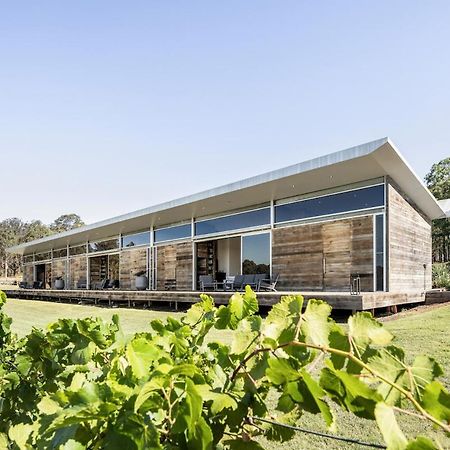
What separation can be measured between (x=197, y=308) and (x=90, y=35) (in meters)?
9.74

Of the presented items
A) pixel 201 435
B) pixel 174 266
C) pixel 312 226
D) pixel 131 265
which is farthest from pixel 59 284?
pixel 201 435

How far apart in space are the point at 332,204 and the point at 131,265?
11.2 m

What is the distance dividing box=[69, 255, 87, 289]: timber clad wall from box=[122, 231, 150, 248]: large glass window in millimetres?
4711

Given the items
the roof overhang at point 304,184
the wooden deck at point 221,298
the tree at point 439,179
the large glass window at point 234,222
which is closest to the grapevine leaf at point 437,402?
the wooden deck at point 221,298

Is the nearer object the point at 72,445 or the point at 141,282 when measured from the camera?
the point at 72,445

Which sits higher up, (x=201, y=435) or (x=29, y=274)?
(x=201, y=435)

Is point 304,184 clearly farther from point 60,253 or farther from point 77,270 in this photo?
point 60,253

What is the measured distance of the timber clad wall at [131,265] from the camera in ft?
61.4

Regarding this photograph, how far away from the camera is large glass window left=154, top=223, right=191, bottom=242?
16.5 metres

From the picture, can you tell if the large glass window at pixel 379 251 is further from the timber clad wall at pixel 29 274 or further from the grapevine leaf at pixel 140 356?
the timber clad wall at pixel 29 274

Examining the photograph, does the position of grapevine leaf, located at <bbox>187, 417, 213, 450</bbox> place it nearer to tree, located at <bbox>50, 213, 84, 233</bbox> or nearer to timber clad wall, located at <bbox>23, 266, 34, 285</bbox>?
timber clad wall, located at <bbox>23, 266, 34, 285</bbox>

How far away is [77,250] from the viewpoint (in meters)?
24.4

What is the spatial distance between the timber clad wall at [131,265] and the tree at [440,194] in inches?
997

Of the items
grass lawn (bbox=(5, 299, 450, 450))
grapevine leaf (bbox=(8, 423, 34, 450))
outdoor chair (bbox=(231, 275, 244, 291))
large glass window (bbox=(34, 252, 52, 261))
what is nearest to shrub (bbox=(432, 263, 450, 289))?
grass lawn (bbox=(5, 299, 450, 450))
